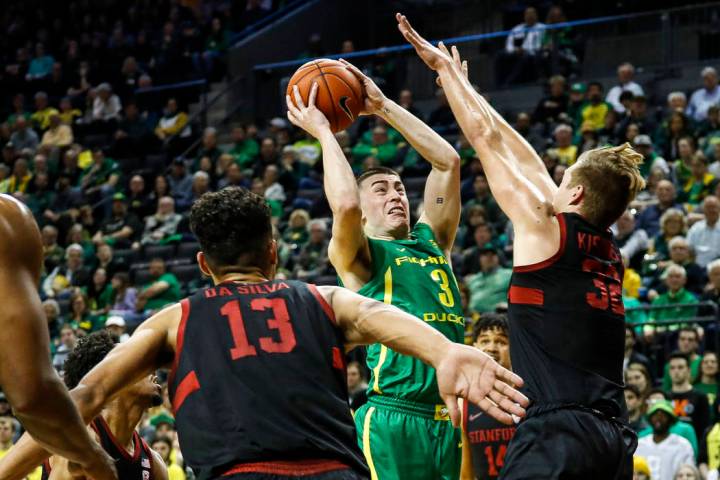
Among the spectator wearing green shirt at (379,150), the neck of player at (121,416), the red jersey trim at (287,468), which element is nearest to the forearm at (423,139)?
the neck of player at (121,416)

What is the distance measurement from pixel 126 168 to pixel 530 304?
15949 mm

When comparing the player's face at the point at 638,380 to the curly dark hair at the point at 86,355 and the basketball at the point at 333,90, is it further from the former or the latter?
the curly dark hair at the point at 86,355

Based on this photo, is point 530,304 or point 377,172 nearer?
point 530,304

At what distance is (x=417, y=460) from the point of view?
5.94 m

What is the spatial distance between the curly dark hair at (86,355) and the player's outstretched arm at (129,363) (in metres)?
1.43

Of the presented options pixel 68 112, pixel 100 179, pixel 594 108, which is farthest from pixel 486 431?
pixel 68 112

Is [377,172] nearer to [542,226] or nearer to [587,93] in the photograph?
[542,226]

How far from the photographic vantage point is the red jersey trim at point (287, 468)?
377 cm

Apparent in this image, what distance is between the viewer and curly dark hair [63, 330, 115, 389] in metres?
5.48

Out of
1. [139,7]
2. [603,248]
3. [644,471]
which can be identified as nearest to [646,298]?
[644,471]

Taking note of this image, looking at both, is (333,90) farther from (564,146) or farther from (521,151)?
(564,146)

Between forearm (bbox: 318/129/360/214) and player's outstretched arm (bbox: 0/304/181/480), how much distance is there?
1599 millimetres

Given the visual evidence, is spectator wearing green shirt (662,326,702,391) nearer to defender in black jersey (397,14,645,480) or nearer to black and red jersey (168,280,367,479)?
defender in black jersey (397,14,645,480)

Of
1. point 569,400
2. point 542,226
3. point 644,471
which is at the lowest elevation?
point 644,471
